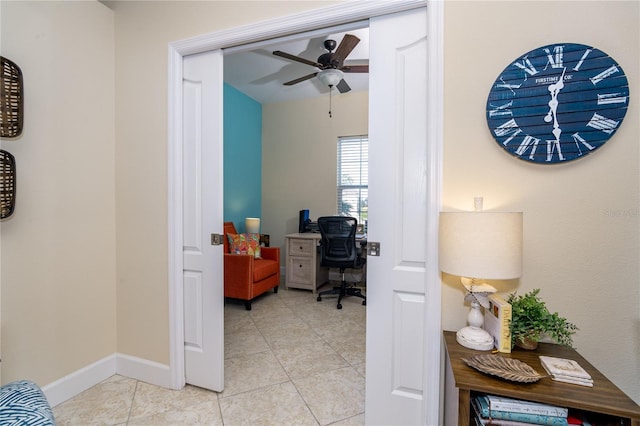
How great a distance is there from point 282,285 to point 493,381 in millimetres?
3602

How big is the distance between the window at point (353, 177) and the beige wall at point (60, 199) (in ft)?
10.4

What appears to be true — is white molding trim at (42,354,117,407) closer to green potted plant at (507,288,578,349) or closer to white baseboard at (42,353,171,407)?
white baseboard at (42,353,171,407)

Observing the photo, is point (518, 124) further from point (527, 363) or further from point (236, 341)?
point (236, 341)

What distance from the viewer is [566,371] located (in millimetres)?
960

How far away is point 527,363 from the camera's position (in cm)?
105

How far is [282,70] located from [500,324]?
→ 3584 mm

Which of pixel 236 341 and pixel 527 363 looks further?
pixel 236 341

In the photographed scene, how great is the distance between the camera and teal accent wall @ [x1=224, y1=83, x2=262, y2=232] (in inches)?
162

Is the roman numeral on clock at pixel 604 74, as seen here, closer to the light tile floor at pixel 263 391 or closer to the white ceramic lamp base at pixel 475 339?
the white ceramic lamp base at pixel 475 339

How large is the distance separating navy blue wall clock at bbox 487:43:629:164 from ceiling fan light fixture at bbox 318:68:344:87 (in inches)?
82.1

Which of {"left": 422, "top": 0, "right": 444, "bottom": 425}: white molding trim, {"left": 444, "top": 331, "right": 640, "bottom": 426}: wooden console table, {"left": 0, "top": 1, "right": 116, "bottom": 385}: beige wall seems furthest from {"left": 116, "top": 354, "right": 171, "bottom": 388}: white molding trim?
{"left": 444, "top": 331, "right": 640, "bottom": 426}: wooden console table

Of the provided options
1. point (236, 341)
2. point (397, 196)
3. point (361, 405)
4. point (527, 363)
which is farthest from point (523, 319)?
Result: point (236, 341)

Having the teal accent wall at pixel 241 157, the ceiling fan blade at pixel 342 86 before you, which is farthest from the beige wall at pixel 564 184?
the teal accent wall at pixel 241 157

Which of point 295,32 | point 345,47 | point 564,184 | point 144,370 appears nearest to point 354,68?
point 345,47
